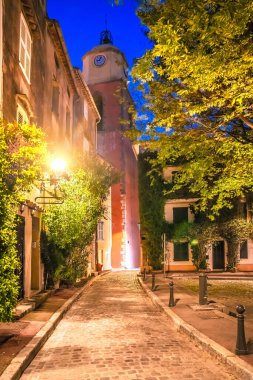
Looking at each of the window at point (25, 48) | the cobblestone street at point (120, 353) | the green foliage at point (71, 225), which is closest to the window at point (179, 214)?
the green foliage at point (71, 225)

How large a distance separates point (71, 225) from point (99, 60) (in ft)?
105

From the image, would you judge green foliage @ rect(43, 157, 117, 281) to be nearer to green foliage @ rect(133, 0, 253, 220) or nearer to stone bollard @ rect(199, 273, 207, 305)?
green foliage @ rect(133, 0, 253, 220)

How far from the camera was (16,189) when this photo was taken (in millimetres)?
7484

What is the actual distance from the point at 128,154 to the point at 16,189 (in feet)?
122

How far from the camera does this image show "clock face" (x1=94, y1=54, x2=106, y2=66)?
43.6 meters

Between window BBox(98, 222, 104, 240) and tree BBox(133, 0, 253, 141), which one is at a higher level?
tree BBox(133, 0, 253, 141)

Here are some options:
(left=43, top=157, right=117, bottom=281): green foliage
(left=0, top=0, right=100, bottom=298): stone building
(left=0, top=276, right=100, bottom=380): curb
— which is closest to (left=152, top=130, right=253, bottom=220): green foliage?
(left=0, top=0, right=100, bottom=298): stone building

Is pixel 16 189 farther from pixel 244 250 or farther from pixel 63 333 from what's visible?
pixel 244 250

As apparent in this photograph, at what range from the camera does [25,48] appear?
1361 centimetres

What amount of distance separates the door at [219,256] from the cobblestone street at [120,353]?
70.4 feet

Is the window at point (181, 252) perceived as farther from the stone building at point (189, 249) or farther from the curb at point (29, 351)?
the curb at point (29, 351)

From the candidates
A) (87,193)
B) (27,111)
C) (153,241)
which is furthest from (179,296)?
(153,241)

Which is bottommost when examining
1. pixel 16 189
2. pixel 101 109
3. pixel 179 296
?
pixel 179 296

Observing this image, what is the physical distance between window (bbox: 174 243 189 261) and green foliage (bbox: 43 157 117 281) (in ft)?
44.5
